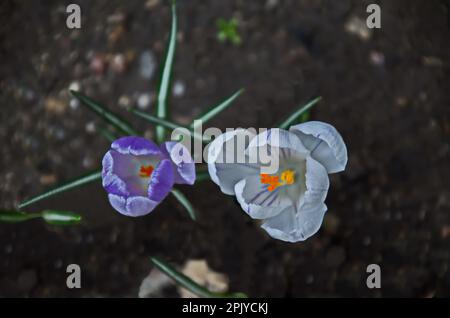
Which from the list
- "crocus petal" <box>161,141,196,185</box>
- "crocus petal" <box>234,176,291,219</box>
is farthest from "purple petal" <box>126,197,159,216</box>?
"crocus petal" <box>234,176,291,219</box>

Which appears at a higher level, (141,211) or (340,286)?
(141,211)

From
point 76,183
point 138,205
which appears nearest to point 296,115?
point 138,205

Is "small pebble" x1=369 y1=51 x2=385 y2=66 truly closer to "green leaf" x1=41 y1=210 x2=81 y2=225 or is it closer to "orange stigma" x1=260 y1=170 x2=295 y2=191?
"orange stigma" x1=260 y1=170 x2=295 y2=191

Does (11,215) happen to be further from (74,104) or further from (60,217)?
(74,104)

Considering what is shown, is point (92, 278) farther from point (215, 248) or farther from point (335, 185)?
point (335, 185)
